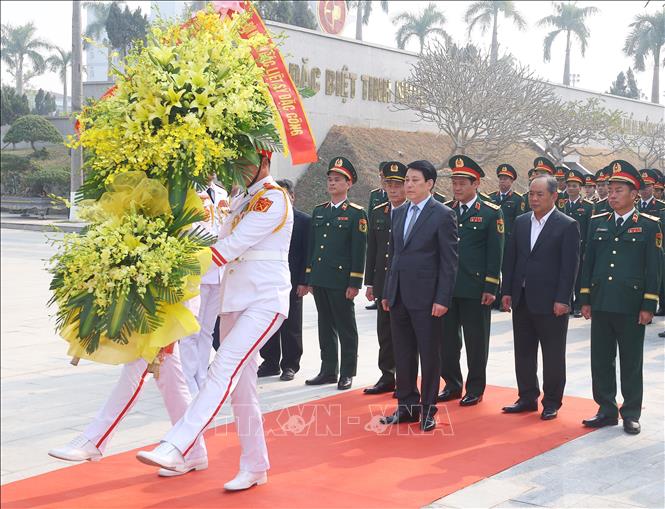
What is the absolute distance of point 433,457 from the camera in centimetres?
532

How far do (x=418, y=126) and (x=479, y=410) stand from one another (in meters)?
27.0

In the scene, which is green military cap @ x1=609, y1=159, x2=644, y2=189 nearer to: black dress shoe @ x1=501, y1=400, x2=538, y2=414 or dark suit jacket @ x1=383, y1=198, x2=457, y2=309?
dark suit jacket @ x1=383, y1=198, x2=457, y2=309

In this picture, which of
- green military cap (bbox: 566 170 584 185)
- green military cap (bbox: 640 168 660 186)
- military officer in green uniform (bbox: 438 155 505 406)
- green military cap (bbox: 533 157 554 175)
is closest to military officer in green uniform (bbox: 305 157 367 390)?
military officer in green uniform (bbox: 438 155 505 406)

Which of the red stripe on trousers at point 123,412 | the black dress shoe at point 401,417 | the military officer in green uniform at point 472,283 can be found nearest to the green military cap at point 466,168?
the military officer in green uniform at point 472,283

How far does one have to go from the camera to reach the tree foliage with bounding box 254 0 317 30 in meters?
47.9

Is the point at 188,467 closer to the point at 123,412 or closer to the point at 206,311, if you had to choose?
the point at 123,412

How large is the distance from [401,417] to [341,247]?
1.76 metres

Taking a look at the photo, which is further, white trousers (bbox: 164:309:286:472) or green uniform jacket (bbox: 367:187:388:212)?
green uniform jacket (bbox: 367:187:388:212)

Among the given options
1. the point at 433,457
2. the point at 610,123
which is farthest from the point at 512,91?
the point at 433,457

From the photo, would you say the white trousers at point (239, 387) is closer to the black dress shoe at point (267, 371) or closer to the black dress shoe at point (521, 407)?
the black dress shoe at point (521, 407)

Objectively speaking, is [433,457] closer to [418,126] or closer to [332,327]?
[332,327]

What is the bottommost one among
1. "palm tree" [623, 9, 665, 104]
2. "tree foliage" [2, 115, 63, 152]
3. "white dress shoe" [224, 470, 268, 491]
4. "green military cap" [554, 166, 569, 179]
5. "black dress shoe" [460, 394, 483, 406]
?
"black dress shoe" [460, 394, 483, 406]

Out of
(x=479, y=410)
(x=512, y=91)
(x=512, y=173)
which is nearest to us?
(x=479, y=410)

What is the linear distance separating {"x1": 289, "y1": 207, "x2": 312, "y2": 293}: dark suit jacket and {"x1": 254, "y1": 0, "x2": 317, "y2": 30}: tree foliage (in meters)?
40.1
